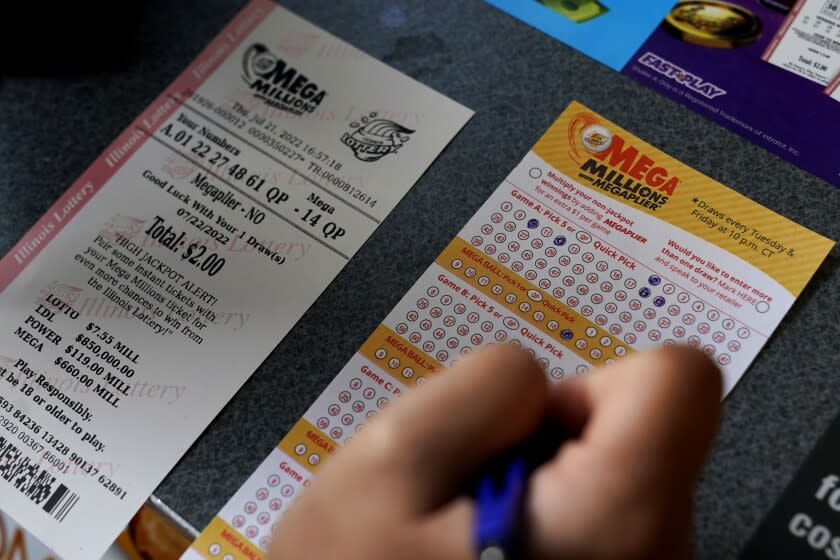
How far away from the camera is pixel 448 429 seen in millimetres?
299

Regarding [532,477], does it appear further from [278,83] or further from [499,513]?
[278,83]

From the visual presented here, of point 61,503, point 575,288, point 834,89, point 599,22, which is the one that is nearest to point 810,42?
point 834,89

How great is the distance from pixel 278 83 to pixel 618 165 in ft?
0.80

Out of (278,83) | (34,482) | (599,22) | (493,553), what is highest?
(599,22)

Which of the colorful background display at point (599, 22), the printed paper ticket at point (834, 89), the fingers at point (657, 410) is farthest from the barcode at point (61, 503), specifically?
the printed paper ticket at point (834, 89)

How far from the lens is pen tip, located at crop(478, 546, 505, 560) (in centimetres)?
27

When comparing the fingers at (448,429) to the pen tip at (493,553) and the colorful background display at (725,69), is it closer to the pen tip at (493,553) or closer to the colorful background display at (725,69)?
the pen tip at (493,553)

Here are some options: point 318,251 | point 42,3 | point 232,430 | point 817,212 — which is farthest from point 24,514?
point 817,212

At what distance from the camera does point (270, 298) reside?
513mm

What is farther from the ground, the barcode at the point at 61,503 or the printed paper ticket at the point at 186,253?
the printed paper ticket at the point at 186,253

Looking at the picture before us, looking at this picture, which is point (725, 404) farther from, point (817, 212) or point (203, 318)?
point (203, 318)

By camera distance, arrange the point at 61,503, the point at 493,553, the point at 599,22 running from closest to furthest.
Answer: the point at 493,553
the point at 61,503
the point at 599,22

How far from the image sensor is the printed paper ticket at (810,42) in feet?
1.79

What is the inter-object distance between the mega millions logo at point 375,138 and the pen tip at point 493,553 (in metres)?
0.33
